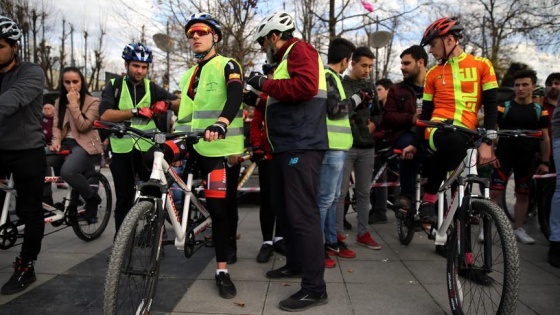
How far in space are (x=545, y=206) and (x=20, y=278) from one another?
568cm

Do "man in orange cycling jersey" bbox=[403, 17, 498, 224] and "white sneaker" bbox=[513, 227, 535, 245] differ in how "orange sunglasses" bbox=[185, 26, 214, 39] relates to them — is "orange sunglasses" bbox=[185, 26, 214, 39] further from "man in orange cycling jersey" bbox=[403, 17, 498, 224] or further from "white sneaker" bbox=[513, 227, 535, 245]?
"white sneaker" bbox=[513, 227, 535, 245]

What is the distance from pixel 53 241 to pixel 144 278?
283 centimetres

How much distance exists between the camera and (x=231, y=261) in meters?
4.10

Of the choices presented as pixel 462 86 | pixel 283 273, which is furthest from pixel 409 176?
pixel 283 273

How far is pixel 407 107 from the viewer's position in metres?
4.88

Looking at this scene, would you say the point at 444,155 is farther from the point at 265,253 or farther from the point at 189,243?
the point at 189,243

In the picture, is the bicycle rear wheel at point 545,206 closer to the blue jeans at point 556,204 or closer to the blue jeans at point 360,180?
the blue jeans at point 556,204

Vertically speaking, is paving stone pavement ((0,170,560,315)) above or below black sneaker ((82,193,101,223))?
below

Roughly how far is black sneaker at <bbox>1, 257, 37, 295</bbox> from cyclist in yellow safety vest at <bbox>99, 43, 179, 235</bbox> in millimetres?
811

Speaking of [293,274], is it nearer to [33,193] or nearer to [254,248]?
[254,248]

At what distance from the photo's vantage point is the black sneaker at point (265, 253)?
13.6 ft

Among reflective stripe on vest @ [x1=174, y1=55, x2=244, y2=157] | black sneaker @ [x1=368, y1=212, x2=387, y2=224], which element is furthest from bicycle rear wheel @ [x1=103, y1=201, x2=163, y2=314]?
black sneaker @ [x1=368, y1=212, x2=387, y2=224]

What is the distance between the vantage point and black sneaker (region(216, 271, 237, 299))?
10.5ft

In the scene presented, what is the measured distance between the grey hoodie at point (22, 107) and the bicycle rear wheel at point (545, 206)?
553cm
